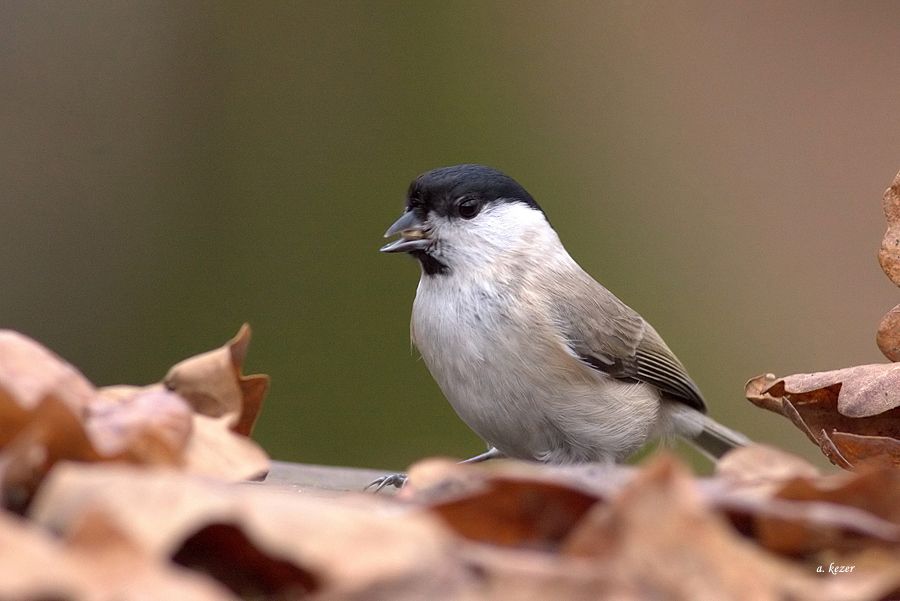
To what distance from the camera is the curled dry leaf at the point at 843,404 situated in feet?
3.34

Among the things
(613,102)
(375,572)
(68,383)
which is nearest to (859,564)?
(375,572)

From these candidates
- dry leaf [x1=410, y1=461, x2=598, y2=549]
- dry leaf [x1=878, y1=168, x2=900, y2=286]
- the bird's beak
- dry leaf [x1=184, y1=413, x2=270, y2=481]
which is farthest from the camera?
the bird's beak

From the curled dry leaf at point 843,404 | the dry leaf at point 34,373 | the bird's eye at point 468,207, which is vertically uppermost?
the dry leaf at point 34,373

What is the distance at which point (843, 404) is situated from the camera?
1093 mm

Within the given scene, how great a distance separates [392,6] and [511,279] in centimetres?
217

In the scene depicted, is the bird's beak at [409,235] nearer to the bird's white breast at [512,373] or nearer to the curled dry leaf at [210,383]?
the bird's white breast at [512,373]

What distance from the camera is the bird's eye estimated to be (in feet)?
6.66

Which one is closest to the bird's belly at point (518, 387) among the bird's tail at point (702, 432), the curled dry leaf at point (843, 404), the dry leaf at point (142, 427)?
the bird's tail at point (702, 432)

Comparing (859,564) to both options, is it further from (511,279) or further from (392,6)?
(392,6)

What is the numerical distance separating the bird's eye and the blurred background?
5.48 ft

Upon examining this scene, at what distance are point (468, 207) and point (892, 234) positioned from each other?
3.19ft

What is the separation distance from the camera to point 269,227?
381cm

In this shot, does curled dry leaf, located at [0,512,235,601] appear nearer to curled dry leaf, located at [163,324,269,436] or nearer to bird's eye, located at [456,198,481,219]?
curled dry leaf, located at [163,324,269,436]

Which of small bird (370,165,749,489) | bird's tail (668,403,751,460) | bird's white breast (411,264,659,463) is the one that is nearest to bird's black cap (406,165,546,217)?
small bird (370,165,749,489)
